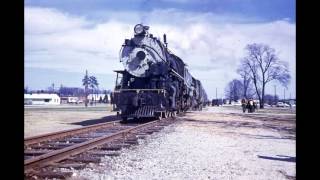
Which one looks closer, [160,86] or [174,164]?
[174,164]

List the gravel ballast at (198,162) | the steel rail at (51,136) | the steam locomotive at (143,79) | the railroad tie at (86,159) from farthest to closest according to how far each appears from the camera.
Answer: the steam locomotive at (143,79), the steel rail at (51,136), the railroad tie at (86,159), the gravel ballast at (198,162)

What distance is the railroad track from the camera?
17.6 ft

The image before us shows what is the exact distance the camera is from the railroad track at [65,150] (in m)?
5.37

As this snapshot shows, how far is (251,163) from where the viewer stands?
575cm

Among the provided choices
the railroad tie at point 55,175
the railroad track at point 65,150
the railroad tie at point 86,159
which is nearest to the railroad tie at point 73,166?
the railroad track at point 65,150

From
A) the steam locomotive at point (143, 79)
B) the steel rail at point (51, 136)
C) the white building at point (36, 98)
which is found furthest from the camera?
the steam locomotive at point (143, 79)

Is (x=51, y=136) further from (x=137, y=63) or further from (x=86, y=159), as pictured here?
(x=137, y=63)

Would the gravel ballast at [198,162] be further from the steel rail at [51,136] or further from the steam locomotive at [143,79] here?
the steam locomotive at [143,79]

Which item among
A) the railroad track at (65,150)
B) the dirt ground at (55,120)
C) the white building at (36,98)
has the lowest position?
the dirt ground at (55,120)

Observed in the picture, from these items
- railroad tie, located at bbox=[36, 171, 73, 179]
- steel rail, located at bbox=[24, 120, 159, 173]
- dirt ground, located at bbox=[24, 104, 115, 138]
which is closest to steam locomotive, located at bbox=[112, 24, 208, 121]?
dirt ground, located at bbox=[24, 104, 115, 138]
